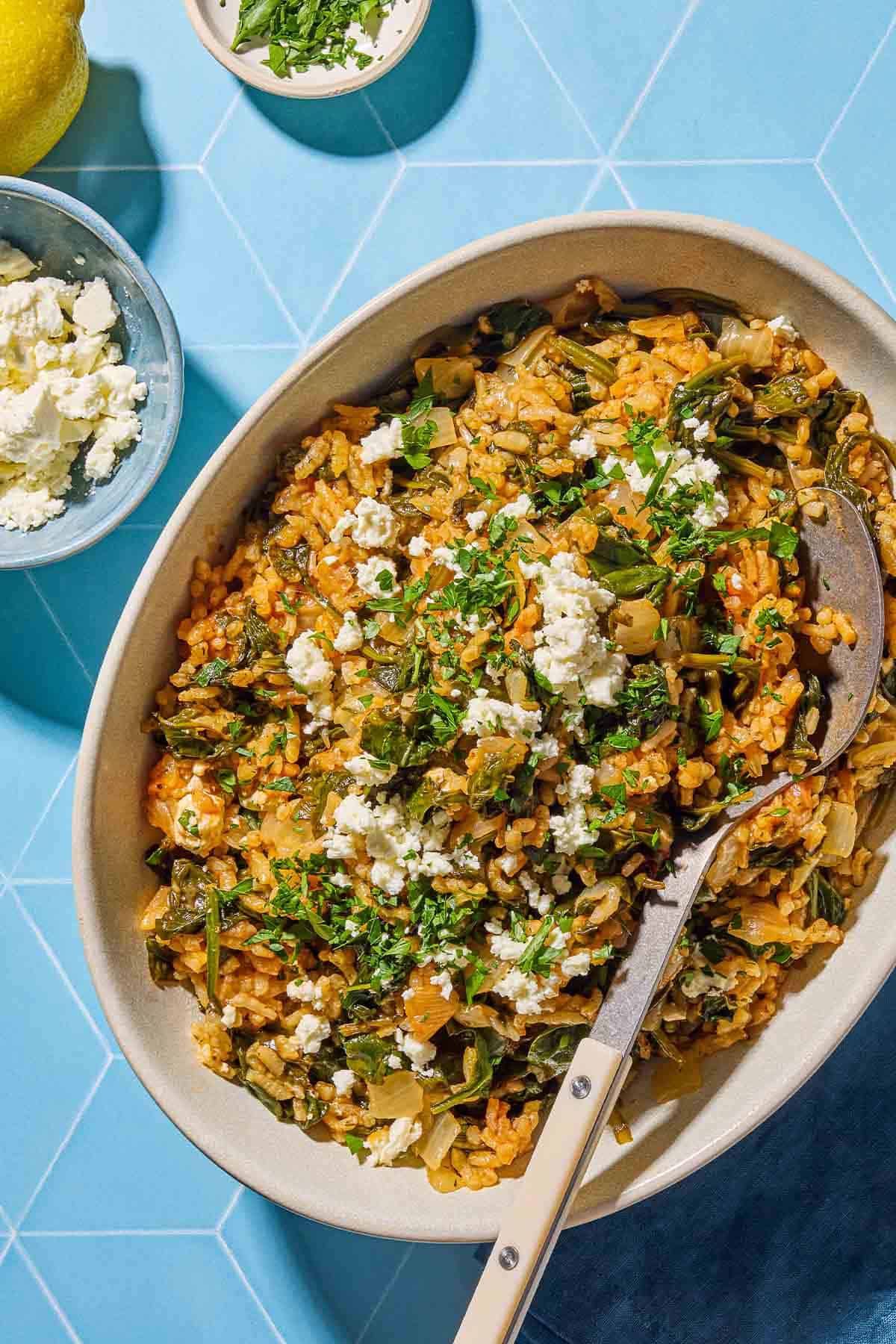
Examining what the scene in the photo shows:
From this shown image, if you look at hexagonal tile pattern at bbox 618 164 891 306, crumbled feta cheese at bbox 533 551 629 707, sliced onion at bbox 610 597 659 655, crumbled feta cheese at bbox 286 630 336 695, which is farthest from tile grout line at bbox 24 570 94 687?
hexagonal tile pattern at bbox 618 164 891 306

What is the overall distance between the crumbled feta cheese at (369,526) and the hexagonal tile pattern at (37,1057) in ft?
4.78

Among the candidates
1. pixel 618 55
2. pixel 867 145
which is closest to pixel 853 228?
pixel 867 145

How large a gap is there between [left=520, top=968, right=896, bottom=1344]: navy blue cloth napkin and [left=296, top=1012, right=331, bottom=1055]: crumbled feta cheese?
982 millimetres

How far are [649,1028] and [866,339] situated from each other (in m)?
1.51

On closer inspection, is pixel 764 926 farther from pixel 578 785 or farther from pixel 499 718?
pixel 499 718

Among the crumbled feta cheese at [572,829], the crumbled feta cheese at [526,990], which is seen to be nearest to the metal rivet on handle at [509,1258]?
the crumbled feta cheese at [526,990]

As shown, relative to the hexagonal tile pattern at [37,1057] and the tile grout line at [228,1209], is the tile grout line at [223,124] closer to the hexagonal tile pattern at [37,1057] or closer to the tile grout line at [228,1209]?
the hexagonal tile pattern at [37,1057]

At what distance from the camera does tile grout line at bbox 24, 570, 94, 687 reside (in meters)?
3.02

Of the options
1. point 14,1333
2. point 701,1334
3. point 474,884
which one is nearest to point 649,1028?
point 474,884

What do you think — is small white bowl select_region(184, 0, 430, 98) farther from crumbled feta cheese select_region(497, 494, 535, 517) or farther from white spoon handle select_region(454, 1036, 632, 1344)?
white spoon handle select_region(454, 1036, 632, 1344)

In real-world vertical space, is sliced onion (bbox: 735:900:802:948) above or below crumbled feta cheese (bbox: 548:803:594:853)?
below

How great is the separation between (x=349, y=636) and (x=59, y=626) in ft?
3.46

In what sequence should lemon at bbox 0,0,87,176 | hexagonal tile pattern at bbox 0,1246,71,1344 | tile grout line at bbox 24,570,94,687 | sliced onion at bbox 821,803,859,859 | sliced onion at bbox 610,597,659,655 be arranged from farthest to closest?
hexagonal tile pattern at bbox 0,1246,71,1344 → tile grout line at bbox 24,570,94,687 → lemon at bbox 0,0,87,176 → sliced onion at bbox 821,803,859,859 → sliced onion at bbox 610,597,659,655

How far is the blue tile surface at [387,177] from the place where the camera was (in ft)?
9.64
